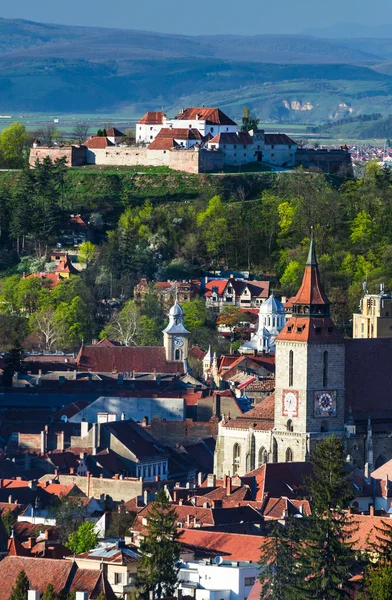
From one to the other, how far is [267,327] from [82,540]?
201ft

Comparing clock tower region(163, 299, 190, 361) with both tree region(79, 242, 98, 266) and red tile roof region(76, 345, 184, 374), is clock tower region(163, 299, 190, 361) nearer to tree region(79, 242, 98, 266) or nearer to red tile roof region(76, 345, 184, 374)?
red tile roof region(76, 345, 184, 374)

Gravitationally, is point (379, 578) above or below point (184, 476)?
above

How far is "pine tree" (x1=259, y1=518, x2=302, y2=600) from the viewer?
5747 cm

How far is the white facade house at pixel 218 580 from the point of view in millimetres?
60156

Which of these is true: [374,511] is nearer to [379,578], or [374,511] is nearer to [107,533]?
[107,533]

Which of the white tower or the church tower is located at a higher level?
the church tower

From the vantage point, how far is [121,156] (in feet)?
511

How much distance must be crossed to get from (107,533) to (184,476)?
17.3 meters

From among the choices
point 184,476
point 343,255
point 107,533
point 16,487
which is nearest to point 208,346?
point 343,255

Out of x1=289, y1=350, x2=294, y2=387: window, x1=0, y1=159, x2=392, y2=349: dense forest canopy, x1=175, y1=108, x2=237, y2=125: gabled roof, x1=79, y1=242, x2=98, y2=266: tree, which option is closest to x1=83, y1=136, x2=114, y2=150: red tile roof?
x1=0, y1=159, x2=392, y2=349: dense forest canopy

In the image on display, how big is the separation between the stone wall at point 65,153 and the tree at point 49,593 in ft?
326

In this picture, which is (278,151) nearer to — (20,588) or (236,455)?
(236,455)

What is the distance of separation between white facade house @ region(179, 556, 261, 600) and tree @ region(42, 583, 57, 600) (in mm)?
3730

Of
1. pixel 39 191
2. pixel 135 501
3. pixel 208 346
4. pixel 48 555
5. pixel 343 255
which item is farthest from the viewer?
pixel 39 191
